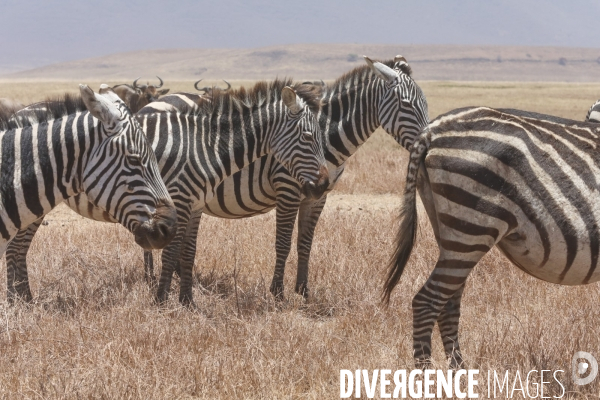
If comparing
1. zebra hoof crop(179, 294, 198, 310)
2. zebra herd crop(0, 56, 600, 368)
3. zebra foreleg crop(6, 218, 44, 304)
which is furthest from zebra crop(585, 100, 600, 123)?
zebra foreleg crop(6, 218, 44, 304)

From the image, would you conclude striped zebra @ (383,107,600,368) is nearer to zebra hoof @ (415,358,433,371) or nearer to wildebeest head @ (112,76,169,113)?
zebra hoof @ (415,358,433,371)

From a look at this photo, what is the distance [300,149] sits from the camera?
22.6ft

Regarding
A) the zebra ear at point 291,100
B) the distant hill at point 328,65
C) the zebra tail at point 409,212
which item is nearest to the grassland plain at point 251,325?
the zebra tail at point 409,212

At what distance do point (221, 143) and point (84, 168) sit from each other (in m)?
2.02

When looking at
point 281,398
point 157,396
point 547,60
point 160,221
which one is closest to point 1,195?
point 160,221

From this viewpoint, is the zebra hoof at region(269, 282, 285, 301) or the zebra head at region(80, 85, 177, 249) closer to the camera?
the zebra head at region(80, 85, 177, 249)

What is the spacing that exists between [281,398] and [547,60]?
659 ft

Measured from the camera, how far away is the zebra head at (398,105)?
7.98 m

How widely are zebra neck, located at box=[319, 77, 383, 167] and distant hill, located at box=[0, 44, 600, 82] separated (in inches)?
5828

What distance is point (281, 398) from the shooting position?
470 centimetres

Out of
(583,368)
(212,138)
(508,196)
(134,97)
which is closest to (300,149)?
(212,138)

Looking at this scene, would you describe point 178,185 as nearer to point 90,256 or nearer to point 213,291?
point 213,291

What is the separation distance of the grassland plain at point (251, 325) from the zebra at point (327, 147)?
435mm

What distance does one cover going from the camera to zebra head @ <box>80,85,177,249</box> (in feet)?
15.9
